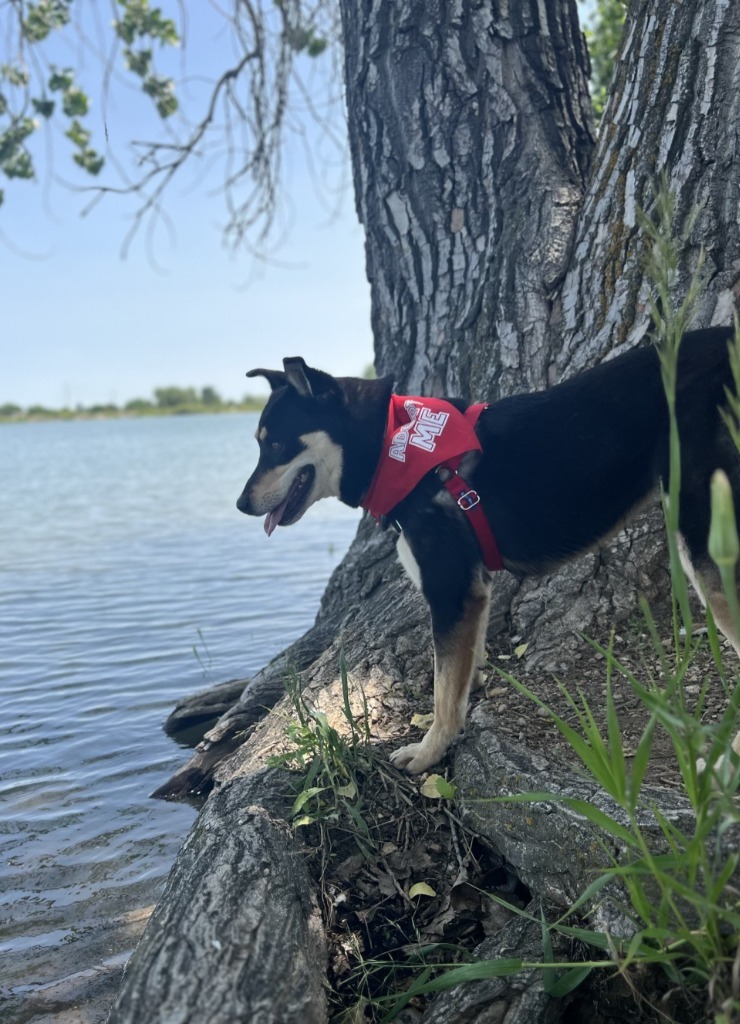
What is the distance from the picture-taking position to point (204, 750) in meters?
4.95

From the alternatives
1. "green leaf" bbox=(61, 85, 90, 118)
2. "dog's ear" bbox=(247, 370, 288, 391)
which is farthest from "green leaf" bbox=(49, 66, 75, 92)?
"dog's ear" bbox=(247, 370, 288, 391)

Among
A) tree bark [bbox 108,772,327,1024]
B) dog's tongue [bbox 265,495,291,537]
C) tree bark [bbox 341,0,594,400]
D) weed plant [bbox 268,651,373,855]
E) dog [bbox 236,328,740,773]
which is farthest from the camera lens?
tree bark [bbox 341,0,594,400]

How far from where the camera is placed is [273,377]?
426 centimetres

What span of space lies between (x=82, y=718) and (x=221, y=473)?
21.7 meters

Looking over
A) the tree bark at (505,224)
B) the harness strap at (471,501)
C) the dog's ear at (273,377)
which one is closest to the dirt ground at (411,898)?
the tree bark at (505,224)

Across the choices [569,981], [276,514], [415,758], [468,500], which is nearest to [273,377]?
[276,514]

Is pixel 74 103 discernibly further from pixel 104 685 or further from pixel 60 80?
pixel 104 685

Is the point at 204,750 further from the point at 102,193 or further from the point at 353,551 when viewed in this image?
the point at 102,193

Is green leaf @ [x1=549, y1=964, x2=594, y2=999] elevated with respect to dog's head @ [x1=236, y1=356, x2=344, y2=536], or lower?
lower

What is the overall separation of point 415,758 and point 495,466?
4.25 ft

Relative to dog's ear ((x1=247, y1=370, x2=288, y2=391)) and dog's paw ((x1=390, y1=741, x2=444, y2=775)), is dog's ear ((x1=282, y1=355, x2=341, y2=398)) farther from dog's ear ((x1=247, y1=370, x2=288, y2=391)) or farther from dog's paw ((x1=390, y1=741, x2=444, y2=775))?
dog's paw ((x1=390, y1=741, x2=444, y2=775))

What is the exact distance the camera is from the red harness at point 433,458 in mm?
3729

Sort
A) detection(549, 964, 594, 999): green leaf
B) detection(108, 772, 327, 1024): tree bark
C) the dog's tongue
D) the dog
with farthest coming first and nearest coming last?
the dog's tongue, the dog, detection(549, 964, 594, 999): green leaf, detection(108, 772, 327, 1024): tree bark

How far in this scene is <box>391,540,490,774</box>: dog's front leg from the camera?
3568 mm
